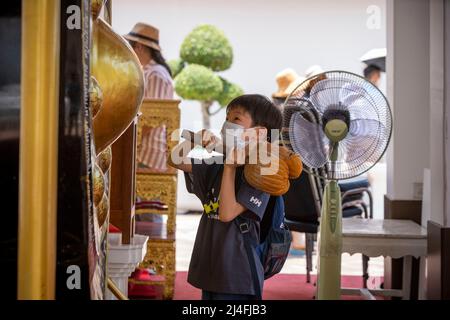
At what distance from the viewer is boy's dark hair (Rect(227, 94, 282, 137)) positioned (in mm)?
2547

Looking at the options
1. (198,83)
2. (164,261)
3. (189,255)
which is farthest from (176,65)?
(164,261)

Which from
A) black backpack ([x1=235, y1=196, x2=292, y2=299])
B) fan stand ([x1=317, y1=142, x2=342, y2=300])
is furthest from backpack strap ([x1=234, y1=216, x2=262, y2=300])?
fan stand ([x1=317, y1=142, x2=342, y2=300])

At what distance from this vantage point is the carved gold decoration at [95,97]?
1669mm

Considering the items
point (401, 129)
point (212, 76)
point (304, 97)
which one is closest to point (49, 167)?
point (304, 97)

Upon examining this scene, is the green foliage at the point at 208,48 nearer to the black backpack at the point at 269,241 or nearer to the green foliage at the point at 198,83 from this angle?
the green foliage at the point at 198,83

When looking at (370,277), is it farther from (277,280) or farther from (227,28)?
(227,28)

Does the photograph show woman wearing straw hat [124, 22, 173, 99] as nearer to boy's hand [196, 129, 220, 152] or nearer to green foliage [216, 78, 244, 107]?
boy's hand [196, 129, 220, 152]

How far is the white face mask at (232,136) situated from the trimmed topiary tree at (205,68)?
394 cm

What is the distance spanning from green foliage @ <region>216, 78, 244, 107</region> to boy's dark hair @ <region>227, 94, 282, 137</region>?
14.1 feet

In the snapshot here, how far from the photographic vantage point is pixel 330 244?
107 inches

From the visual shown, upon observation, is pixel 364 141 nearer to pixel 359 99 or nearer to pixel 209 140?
pixel 359 99

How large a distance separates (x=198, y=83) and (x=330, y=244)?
422cm

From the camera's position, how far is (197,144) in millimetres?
2533

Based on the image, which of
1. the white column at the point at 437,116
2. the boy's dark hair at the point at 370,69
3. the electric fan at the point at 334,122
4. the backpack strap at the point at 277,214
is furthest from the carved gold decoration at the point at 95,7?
the boy's dark hair at the point at 370,69
